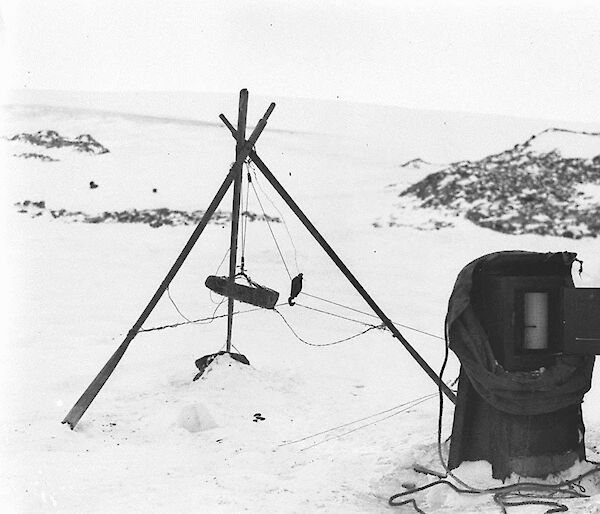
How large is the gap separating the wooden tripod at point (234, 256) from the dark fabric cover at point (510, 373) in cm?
184

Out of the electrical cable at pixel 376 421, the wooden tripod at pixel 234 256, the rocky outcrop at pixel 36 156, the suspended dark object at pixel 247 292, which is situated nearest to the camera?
the electrical cable at pixel 376 421

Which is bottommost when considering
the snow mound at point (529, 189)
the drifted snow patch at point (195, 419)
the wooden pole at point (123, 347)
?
the drifted snow patch at point (195, 419)

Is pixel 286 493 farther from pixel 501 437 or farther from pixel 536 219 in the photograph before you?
pixel 536 219

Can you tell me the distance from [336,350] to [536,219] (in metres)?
8.13

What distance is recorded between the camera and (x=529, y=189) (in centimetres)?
1811

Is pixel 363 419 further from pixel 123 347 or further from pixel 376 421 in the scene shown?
pixel 123 347

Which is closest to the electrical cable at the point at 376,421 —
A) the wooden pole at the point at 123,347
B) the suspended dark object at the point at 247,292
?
the suspended dark object at the point at 247,292

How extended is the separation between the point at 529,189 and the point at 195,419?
13.3 m

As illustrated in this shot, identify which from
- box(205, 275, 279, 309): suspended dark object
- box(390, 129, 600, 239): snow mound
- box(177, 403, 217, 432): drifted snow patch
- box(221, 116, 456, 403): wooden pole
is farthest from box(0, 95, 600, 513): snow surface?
box(205, 275, 279, 309): suspended dark object

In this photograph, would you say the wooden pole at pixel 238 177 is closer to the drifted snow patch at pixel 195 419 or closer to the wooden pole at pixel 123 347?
the wooden pole at pixel 123 347

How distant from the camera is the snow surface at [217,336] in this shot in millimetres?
5879

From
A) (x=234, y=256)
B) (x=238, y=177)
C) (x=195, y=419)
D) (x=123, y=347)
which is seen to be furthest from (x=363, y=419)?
(x=238, y=177)

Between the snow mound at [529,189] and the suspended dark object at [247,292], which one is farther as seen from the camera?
the snow mound at [529,189]

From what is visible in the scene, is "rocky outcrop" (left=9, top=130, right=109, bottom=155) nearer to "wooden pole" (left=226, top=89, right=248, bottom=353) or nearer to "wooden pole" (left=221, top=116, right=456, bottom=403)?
"wooden pole" (left=226, top=89, right=248, bottom=353)
